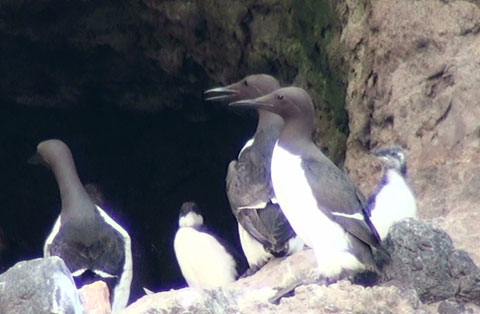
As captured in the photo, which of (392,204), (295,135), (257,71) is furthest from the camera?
(257,71)

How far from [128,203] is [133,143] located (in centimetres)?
72

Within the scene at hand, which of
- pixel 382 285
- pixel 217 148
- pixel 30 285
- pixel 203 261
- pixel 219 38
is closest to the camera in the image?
pixel 30 285

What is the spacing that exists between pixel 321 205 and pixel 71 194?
230 centimetres

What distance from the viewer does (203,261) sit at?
38.1 feet

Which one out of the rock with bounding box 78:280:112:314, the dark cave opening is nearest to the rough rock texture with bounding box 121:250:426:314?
the rock with bounding box 78:280:112:314

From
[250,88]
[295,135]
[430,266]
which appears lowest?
[430,266]

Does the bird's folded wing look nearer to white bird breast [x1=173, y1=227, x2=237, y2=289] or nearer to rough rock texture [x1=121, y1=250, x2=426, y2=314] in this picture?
rough rock texture [x1=121, y1=250, x2=426, y2=314]

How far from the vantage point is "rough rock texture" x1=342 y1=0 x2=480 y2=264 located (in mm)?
11039

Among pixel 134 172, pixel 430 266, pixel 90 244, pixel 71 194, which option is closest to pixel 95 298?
pixel 90 244

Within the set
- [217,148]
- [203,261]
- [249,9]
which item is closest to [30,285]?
[203,261]

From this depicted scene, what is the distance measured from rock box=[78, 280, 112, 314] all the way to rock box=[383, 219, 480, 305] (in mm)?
1598

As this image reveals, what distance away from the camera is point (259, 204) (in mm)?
11070

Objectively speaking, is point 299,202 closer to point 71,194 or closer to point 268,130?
point 268,130

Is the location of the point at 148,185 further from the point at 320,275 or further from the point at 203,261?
the point at 320,275
